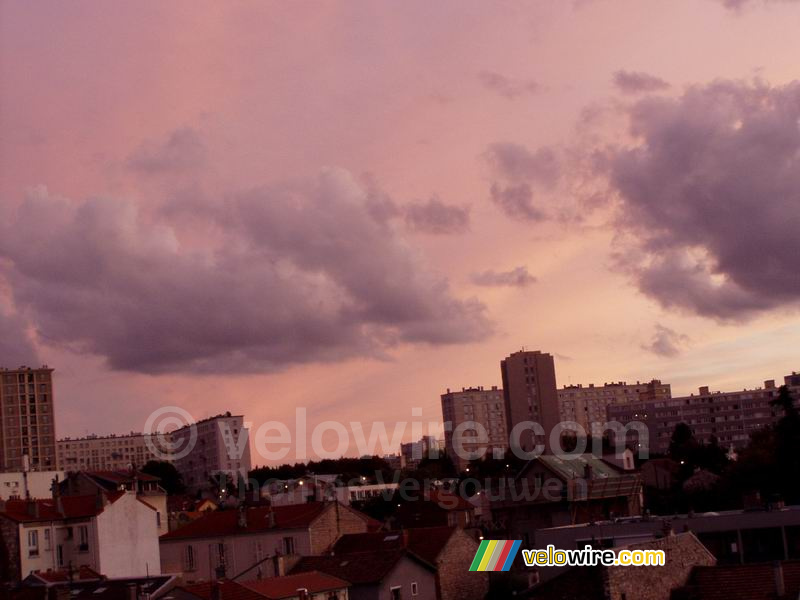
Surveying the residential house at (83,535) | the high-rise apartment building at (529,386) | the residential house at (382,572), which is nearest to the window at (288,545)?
the residential house at (382,572)

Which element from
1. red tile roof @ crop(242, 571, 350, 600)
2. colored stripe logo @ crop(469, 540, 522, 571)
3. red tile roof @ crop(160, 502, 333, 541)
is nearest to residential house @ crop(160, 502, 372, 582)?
red tile roof @ crop(160, 502, 333, 541)

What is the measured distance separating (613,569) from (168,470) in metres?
132

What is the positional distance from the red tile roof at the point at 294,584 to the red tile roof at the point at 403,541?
5067 millimetres

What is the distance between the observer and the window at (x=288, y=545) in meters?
56.9

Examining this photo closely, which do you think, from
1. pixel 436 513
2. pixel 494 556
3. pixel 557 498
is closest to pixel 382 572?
pixel 494 556

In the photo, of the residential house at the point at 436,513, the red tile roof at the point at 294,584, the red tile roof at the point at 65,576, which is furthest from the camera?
the residential house at the point at 436,513

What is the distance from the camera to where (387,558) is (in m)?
48.0

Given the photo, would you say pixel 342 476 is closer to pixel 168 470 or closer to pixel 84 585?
pixel 168 470

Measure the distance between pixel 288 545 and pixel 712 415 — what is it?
5919 inches

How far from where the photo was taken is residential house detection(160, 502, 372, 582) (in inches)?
2247

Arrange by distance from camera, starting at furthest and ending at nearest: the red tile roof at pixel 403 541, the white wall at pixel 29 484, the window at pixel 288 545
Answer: the white wall at pixel 29 484 < the window at pixel 288 545 < the red tile roof at pixel 403 541

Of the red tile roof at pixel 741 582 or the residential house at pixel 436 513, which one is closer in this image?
the red tile roof at pixel 741 582

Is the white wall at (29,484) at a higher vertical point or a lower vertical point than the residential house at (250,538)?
higher

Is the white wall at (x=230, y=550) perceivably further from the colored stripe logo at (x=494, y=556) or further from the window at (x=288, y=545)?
the colored stripe logo at (x=494, y=556)
